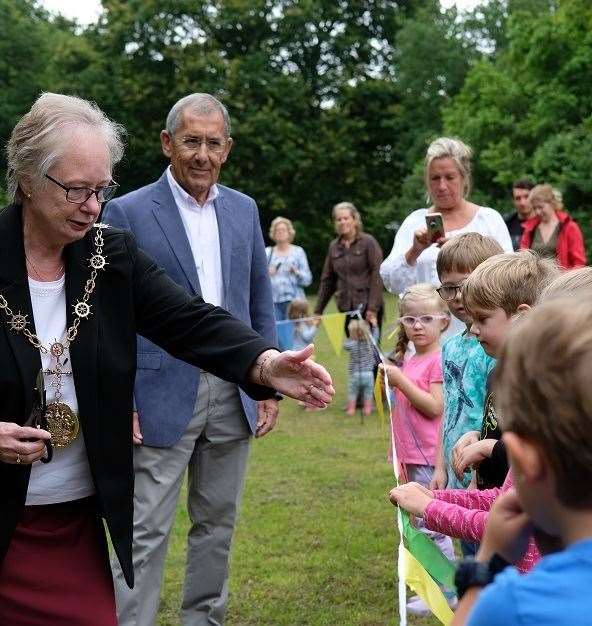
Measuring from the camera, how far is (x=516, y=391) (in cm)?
155

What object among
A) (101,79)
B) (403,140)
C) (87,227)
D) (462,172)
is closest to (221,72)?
(101,79)

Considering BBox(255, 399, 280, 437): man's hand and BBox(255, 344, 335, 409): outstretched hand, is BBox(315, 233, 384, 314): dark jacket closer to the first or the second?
BBox(255, 399, 280, 437): man's hand

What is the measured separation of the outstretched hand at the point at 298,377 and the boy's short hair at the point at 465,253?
1.36m

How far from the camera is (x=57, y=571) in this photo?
3055 mm

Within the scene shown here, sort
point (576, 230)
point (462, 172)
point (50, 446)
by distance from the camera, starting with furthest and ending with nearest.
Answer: point (576, 230) < point (462, 172) < point (50, 446)

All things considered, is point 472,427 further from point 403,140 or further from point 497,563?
point 403,140

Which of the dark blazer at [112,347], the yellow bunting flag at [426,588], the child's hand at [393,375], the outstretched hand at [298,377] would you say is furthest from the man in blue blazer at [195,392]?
the yellow bunting flag at [426,588]

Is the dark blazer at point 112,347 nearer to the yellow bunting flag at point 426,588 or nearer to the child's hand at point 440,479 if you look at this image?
the yellow bunting flag at point 426,588

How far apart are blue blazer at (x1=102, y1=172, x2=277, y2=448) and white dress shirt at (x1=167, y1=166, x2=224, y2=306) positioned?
0.11 ft

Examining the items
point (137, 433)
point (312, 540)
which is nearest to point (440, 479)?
point (137, 433)

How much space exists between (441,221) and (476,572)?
12.9 feet

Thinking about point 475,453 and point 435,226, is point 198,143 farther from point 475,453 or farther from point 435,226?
point 475,453

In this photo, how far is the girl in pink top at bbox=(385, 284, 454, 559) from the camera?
197 inches

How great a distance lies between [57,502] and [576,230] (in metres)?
7.80
